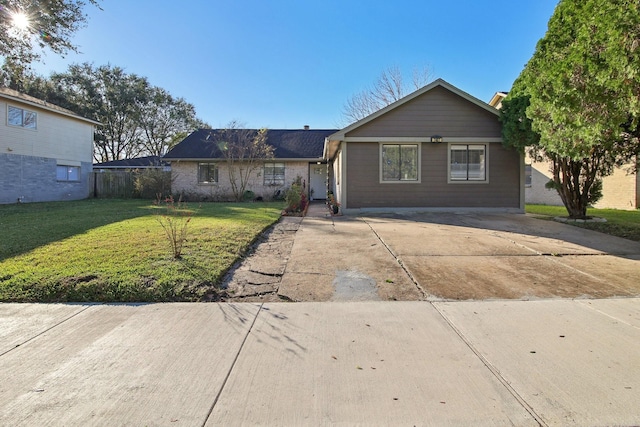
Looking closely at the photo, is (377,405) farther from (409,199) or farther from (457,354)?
(409,199)

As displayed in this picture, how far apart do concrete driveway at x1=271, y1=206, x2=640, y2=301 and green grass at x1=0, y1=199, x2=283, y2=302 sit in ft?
4.00

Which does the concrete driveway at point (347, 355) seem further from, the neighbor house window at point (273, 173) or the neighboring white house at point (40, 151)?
the neighboring white house at point (40, 151)

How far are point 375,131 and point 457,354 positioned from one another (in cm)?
1126

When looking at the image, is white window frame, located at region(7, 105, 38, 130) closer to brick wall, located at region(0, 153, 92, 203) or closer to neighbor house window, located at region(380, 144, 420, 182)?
brick wall, located at region(0, 153, 92, 203)

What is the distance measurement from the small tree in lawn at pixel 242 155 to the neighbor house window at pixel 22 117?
31.1 feet

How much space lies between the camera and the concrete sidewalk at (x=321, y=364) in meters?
2.40

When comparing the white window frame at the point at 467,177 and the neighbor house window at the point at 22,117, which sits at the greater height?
the neighbor house window at the point at 22,117

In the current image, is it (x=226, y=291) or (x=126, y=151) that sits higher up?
(x=126, y=151)

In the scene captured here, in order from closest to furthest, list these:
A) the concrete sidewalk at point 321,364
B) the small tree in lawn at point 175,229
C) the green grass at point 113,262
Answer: the concrete sidewalk at point 321,364
the green grass at point 113,262
the small tree in lawn at point 175,229

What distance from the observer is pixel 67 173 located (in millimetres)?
21422

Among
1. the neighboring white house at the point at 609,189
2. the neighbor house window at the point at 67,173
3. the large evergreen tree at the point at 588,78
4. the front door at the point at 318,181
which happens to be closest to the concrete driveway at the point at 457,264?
the large evergreen tree at the point at 588,78

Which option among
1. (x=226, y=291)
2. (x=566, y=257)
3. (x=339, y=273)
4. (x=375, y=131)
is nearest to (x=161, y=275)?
(x=226, y=291)

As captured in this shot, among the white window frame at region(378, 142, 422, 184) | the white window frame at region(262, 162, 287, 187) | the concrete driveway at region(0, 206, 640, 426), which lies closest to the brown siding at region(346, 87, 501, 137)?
the white window frame at region(378, 142, 422, 184)

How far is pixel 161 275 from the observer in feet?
16.7
